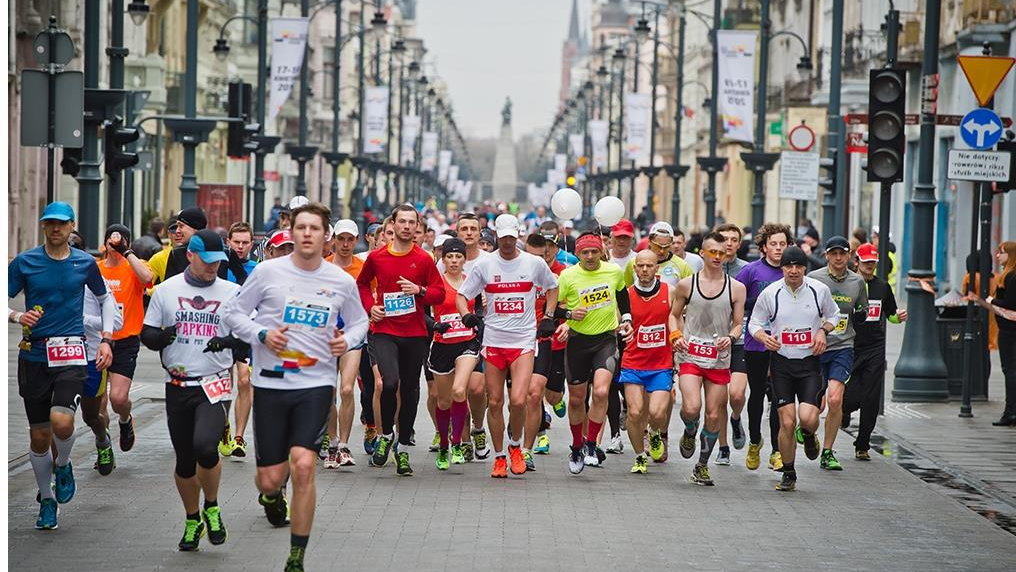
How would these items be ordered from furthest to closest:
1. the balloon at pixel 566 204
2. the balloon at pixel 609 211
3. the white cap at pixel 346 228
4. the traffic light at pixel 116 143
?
the traffic light at pixel 116 143, the balloon at pixel 566 204, the balloon at pixel 609 211, the white cap at pixel 346 228

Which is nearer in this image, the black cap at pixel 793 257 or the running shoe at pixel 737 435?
the black cap at pixel 793 257

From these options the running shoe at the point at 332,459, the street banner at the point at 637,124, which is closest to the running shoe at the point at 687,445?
the running shoe at the point at 332,459

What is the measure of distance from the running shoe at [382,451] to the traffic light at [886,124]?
662 centimetres

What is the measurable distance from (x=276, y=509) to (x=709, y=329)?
4275 mm

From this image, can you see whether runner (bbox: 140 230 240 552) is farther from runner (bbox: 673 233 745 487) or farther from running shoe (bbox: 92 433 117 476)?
runner (bbox: 673 233 745 487)

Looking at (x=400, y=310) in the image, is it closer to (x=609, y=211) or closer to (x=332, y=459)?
(x=332, y=459)

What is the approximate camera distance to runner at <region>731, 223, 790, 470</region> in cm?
1475

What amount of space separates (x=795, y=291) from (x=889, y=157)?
227 inches

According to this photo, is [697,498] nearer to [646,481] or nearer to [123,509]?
[646,481]

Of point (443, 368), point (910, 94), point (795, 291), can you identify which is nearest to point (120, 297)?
point (443, 368)

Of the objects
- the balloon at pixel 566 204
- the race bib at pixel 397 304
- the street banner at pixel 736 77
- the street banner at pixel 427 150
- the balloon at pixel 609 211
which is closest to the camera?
the race bib at pixel 397 304

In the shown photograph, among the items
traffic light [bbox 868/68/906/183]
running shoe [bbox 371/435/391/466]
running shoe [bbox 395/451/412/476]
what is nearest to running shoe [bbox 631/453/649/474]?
running shoe [bbox 395/451/412/476]

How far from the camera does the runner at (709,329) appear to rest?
45.7ft

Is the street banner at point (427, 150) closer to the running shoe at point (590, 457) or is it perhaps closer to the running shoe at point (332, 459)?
the running shoe at point (590, 457)
